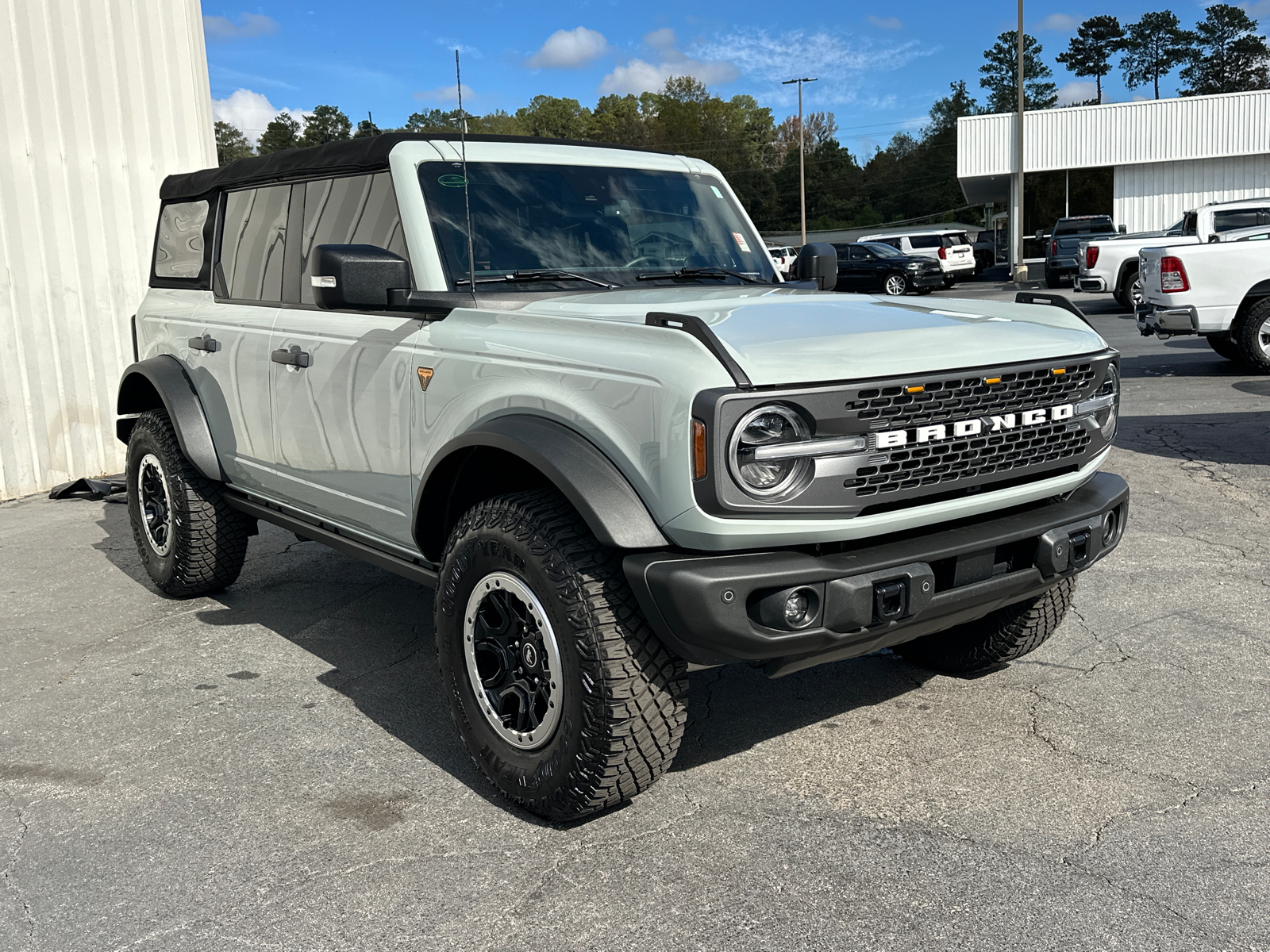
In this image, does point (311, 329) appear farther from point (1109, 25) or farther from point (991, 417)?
point (1109, 25)

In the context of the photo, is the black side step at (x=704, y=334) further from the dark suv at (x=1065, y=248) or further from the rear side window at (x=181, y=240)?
the dark suv at (x=1065, y=248)

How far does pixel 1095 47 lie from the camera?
104 metres

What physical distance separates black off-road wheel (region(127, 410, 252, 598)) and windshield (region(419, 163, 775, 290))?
223 centimetres

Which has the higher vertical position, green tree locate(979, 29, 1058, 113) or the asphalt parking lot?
green tree locate(979, 29, 1058, 113)

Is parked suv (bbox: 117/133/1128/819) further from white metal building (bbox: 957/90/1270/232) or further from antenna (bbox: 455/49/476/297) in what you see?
white metal building (bbox: 957/90/1270/232)

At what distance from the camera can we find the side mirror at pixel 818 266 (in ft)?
16.3

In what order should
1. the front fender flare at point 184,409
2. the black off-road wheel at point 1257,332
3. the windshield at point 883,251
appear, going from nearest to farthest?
the front fender flare at point 184,409 < the black off-road wheel at point 1257,332 < the windshield at point 883,251

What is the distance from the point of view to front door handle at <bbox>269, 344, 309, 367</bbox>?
4431mm

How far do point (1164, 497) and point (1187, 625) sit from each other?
104 inches

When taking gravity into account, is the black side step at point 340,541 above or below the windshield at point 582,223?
below

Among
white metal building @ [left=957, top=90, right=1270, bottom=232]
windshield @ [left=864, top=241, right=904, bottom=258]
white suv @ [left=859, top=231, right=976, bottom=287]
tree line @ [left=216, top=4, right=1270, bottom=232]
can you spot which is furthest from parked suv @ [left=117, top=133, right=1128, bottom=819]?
tree line @ [left=216, top=4, right=1270, bottom=232]

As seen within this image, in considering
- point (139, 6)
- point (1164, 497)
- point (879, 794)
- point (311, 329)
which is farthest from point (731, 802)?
point (139, 6)

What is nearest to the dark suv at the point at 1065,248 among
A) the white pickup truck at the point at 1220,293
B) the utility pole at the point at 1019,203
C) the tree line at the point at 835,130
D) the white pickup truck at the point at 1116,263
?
the utility pole at the point at 1019,203

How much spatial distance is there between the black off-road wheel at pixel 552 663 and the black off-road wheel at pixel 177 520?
238 cm
